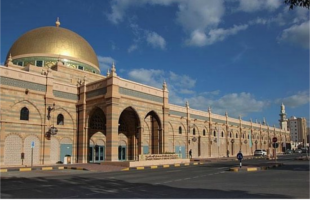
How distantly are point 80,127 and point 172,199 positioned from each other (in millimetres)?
23794

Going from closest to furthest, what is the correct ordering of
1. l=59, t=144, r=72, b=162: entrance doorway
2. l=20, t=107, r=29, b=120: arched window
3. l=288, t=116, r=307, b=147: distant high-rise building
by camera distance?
1. l=20, t=107, r=29, b=120: arched window
2. l=59, t=144, r=72, b=162: entrance doorway
3. l=288, t=116, r=307, b=147: distant high-rise building

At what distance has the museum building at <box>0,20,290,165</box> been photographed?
26172mm

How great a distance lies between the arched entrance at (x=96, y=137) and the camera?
32.8 meters

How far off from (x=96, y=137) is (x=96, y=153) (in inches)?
70.4

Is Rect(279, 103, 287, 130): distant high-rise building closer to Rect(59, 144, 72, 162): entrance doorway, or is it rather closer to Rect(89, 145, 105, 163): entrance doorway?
Rect(89, 145, 105, 163): entrance doorway

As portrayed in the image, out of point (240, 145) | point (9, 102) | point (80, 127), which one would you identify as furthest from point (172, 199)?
point (240, 145)

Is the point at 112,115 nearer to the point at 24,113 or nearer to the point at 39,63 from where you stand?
the point at 24,113

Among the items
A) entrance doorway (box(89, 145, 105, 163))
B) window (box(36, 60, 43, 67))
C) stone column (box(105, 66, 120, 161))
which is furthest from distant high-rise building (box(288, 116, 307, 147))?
stone column (box(105, 66, 120, 161))

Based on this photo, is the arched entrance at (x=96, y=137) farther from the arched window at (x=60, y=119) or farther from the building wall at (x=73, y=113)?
the arched window at (x=60, y=119)

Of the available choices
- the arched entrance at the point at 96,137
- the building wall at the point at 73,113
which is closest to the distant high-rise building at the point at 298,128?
the building wall at the point at 73,113

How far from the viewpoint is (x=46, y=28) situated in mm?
39812

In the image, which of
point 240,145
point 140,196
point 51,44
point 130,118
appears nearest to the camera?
point 140,196

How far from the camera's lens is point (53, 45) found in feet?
122

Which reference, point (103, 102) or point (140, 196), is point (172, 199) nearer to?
point (140, 196)
